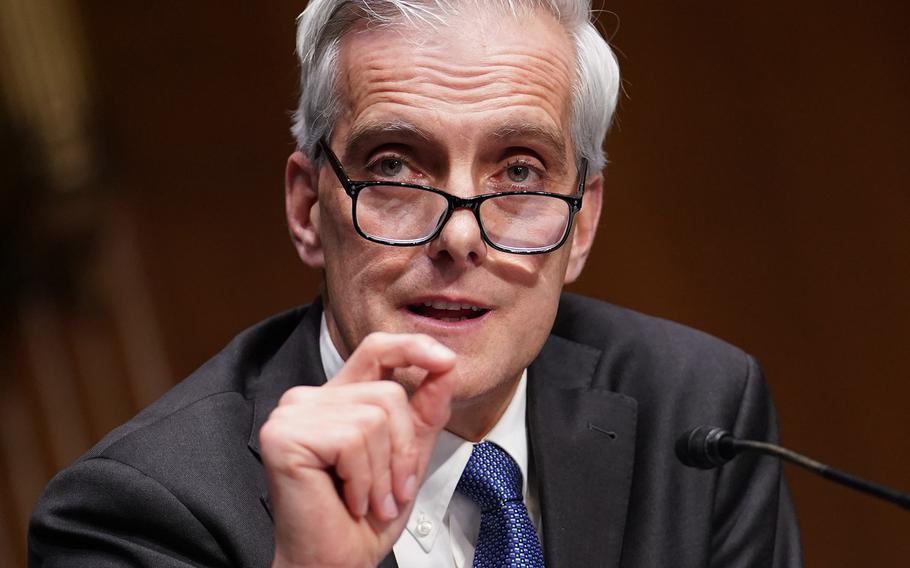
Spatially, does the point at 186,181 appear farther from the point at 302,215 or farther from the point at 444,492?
the point at 444,492

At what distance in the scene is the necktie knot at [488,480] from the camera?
199 centimetres

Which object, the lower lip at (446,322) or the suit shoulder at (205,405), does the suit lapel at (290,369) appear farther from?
the lower lip at (446,322)

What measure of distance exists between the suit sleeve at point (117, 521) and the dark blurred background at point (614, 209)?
5.75 ft

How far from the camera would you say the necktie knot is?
1993mm

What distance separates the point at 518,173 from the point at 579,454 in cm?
54

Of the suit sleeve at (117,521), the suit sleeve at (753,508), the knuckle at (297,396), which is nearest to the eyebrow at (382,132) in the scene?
the knuckle at (297,396)

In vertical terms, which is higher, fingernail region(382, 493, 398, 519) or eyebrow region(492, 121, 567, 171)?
eyebrow region(492, 121, 567, 171)

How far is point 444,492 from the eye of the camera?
6.55ft

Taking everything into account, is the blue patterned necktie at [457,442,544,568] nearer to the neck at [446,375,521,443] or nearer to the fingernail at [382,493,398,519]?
the neck at [446,375,521,443]

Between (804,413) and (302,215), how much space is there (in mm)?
1800

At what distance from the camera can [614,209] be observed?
137 inches

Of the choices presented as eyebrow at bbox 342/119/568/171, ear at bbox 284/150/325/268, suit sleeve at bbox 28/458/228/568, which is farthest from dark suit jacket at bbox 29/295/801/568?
eyebrow at bbox 342/119/568/171

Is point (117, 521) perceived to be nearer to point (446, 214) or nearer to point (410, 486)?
point (410, 486)

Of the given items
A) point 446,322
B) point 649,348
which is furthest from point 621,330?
point 446,322
